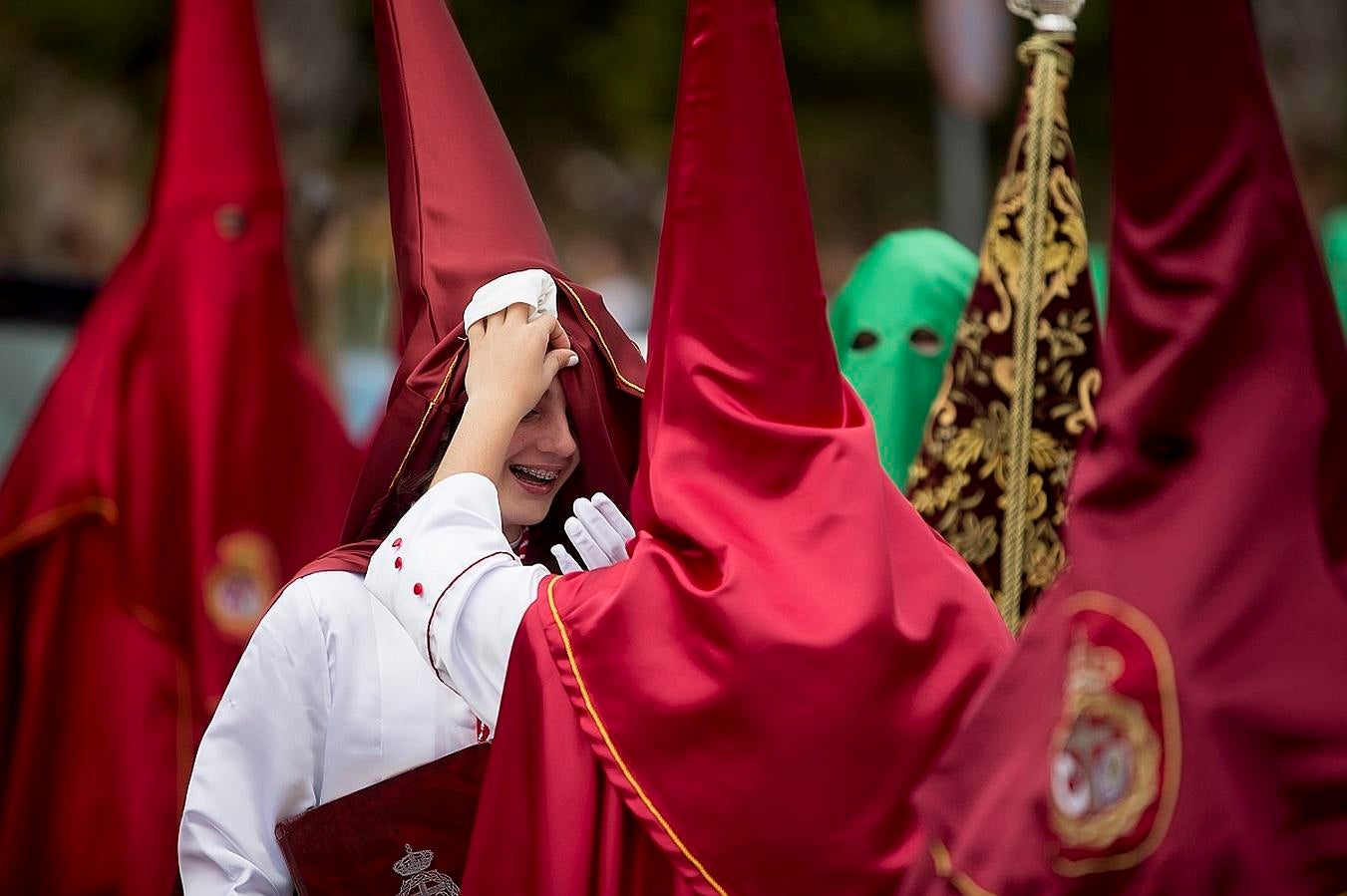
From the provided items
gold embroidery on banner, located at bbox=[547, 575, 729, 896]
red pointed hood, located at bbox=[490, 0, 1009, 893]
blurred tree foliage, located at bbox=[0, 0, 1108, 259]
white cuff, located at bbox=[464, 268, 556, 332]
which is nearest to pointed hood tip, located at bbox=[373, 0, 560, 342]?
white cuff, located at bbox=[464, 268, 556, 332]

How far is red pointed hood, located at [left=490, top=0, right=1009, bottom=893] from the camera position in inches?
74.7

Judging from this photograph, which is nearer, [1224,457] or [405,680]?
[1224,457]

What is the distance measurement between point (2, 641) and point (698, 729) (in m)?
2.59

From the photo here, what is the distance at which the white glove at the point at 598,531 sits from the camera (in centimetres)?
237

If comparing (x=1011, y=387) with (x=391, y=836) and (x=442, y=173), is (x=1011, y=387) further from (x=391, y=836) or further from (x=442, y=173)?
(x=391, y=836)

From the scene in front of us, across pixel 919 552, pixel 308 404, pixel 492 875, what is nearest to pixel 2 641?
pixel 308 404

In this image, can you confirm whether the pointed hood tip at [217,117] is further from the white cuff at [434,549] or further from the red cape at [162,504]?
the white cuff at [434,549]

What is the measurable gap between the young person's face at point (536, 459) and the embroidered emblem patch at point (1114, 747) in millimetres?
1062

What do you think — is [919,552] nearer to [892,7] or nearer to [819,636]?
[819,636]

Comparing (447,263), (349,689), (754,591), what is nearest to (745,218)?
(754,591)

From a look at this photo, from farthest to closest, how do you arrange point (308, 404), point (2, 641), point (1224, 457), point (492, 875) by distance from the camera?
point (308, 404) → point (2, 641) → point (492, 875) → point (1224, 457)

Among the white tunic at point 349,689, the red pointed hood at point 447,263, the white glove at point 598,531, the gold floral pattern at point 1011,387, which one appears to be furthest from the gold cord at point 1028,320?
the white tunic at point 349,689

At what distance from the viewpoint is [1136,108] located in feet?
5.34

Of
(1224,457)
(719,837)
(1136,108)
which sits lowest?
(719,837)
